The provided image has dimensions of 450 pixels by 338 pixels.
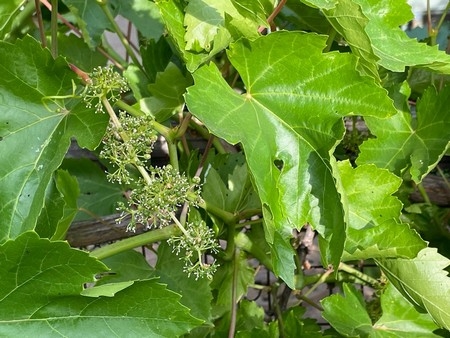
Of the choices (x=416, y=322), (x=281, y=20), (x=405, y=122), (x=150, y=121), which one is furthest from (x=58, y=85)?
(x=416, y=322)

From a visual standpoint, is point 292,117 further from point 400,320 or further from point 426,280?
point 400,320

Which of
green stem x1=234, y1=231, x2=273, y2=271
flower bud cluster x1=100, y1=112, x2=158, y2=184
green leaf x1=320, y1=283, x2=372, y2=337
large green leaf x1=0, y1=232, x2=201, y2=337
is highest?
flower bud cluster x1=100, y1=112, x2=158, y2=184

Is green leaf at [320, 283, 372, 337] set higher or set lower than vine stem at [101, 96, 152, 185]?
lower

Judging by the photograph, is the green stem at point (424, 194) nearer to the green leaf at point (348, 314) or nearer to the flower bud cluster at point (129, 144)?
the green leaf at point (348, 314)

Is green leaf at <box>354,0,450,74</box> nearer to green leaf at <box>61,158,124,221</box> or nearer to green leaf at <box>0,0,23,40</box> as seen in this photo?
green leaf at <box>0,0,23,40</box>

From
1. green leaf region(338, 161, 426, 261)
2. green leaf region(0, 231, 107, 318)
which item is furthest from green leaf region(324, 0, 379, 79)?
green leaf region(0, 231, 107, 318)

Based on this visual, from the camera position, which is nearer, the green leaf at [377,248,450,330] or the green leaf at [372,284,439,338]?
the green leaf at [377,248,450,330]
